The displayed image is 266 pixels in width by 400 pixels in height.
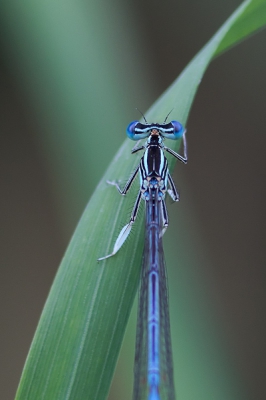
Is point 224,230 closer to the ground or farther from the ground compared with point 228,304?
farther from the ground

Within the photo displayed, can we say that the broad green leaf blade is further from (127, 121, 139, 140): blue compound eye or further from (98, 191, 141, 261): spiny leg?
(127, 121, 139, 140): blue compound eye

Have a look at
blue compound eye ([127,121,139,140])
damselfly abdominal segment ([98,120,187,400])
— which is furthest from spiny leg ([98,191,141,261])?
blue compound eye ([127,121,139,140])

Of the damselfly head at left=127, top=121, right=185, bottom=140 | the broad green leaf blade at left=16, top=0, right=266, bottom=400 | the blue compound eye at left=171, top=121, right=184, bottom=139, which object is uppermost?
the damselfly head at left=127, top=121, right=185, bottom=140

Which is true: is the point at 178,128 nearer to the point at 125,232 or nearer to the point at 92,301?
the point at 125,232

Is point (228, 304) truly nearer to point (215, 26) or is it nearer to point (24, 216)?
point (24, 216)

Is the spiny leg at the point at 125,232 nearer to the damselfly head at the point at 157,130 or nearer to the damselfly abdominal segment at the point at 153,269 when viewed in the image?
the damselfly abdominal segment at the point at 153,269

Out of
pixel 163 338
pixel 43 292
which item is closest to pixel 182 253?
pixel 163 338

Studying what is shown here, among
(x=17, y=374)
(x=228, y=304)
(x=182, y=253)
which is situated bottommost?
(x=17, y=374)

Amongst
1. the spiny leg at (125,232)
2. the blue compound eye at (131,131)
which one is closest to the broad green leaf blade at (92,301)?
the spiny leg at (125,232)
